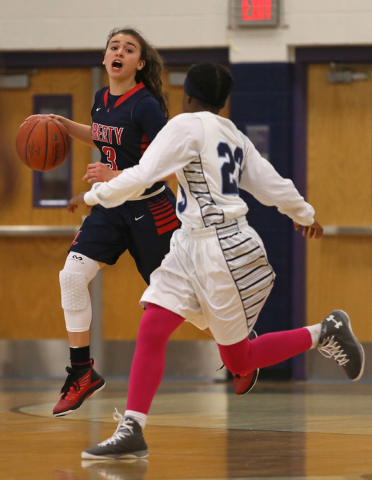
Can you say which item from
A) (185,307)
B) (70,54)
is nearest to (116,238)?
(185,307)

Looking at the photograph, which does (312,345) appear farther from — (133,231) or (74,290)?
(74,290)

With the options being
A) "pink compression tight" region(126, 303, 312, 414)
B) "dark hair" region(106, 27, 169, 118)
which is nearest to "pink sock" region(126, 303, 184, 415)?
"pink compression tight" region(126, 303, 312, 414)

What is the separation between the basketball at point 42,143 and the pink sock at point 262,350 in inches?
52.5

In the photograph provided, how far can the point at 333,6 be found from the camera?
19.5 ft

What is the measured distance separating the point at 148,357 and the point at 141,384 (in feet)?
0.32

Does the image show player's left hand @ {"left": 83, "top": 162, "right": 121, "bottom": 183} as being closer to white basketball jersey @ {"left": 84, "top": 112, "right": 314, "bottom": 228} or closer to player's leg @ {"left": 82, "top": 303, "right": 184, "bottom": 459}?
white basketball jersey @ {"left": 84, "top": 112, "right": 314, "bottom": 228}

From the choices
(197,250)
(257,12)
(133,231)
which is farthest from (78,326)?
(257,12)

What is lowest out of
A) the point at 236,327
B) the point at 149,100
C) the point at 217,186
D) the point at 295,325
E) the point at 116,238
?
the point at 295,325

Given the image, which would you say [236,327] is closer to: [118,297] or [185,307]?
[185,307]

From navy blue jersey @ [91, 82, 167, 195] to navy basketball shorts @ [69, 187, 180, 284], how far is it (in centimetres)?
10

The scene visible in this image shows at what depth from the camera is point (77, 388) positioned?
356 centimetres

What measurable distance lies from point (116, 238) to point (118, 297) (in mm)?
2762

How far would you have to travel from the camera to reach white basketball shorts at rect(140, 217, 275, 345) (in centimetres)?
286

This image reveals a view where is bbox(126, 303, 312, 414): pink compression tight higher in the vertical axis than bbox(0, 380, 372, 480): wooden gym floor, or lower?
higher
